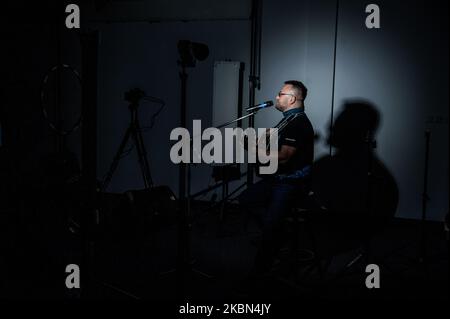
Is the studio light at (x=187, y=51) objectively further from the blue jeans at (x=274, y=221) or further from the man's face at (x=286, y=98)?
the blue jeans at (x=274, y=221)

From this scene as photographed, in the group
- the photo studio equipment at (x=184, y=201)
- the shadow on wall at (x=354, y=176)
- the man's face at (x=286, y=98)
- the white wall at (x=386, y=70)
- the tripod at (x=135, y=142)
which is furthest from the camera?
the tripod at (x=135, y=142)

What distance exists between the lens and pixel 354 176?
204 inches

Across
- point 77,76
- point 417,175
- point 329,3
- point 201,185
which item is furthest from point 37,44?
point 417,175

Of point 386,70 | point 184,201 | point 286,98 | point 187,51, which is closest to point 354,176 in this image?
point 386,70

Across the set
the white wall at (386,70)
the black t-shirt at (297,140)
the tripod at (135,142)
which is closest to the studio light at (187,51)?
the black t-shirt at (297,140)

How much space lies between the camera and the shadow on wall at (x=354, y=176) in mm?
5078

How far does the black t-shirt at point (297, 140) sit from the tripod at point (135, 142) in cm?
223

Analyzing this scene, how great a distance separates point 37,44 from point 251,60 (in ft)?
9.67

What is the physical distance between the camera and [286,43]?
5277 millimetres

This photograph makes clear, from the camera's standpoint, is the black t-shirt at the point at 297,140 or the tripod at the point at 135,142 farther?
the tripod at the point at 135,142

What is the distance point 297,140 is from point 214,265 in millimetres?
1267

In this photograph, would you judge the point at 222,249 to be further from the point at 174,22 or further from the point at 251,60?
the point at 174,22

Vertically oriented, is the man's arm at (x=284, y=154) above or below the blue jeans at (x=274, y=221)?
above

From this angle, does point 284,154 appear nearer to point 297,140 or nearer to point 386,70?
point 297,140
